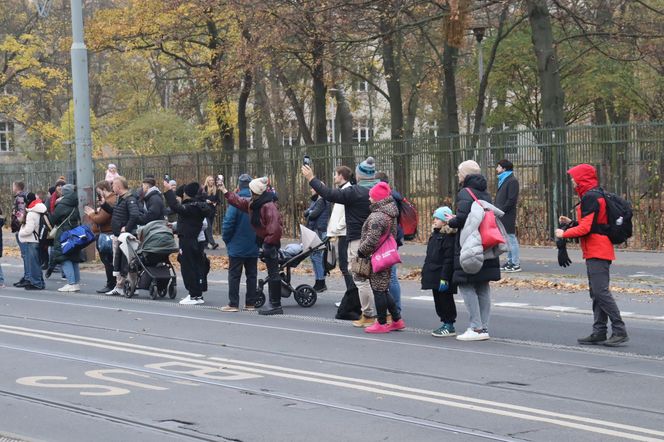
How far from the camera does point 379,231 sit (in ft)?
38.7

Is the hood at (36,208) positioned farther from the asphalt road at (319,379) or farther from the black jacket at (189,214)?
the asphalt road at (319,379)

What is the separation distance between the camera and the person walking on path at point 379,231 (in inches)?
464

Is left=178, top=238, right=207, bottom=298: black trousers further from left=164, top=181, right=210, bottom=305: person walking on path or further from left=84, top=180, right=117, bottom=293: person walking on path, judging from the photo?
left=84, top=180, right=117, bottom=293: person walking on path

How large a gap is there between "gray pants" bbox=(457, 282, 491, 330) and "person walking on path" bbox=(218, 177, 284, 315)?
3195mm

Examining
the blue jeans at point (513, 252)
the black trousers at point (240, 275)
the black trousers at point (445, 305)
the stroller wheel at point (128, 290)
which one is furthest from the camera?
the blue jeans at point (513, 252)

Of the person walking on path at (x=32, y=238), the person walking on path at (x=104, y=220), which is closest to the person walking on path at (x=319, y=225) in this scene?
the person walking on path at (x=104, y=220)

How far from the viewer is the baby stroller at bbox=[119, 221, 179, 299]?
1616cm

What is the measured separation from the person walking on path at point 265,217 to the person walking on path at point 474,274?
10.2ft

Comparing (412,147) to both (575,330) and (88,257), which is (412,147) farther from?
(575,330)

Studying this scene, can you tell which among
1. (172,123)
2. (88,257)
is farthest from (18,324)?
(172,123)

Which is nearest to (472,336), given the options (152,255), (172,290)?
(152,255)

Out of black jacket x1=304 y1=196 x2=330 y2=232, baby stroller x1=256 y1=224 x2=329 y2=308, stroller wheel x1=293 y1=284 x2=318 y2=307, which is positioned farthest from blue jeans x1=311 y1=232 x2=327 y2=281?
stroller wheel x1=293 y1=284 x2=318 y2=307

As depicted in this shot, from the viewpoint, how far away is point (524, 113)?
42469mm

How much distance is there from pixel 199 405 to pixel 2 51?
39.1 metres
